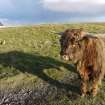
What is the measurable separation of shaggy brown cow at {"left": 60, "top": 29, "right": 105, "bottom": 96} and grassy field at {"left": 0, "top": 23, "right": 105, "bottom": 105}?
0.81m

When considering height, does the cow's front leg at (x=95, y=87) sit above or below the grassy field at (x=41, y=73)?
above

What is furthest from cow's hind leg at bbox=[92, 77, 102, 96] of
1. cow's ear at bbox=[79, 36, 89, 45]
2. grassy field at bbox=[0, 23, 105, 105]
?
cow's ear at bbox=[79, 36, 89, 45]

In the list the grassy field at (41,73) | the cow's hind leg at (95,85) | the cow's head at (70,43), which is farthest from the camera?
the grassy field at (41,73)

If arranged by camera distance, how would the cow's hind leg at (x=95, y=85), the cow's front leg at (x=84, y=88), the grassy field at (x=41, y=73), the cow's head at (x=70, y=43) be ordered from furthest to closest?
the grassy field at (x=41, y=73), the cow's front leg at (x=84, y=88), the cow's hind leg at (x=95, y=85), the cow's head at (x=70, y=43)

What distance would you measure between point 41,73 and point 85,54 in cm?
538

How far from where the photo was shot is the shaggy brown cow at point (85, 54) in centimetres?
1484

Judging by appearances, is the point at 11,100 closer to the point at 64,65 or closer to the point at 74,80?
the point at 74,80

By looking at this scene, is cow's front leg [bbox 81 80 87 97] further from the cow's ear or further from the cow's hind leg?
the cow's ear

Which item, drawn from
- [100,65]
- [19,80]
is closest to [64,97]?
[100,65]

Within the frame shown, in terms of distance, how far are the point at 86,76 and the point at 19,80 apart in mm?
4810

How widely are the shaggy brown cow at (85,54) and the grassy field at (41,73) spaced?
2.66ft

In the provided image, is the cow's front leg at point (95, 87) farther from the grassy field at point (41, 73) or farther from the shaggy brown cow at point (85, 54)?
the grassy field at point (41, 73)

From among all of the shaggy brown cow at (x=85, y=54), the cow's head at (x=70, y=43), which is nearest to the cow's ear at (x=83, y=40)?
the shaggy brown cow at (x=85, y=54)

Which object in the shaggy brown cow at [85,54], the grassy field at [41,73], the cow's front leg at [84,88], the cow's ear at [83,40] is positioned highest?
the cow's ear at [83,40]
